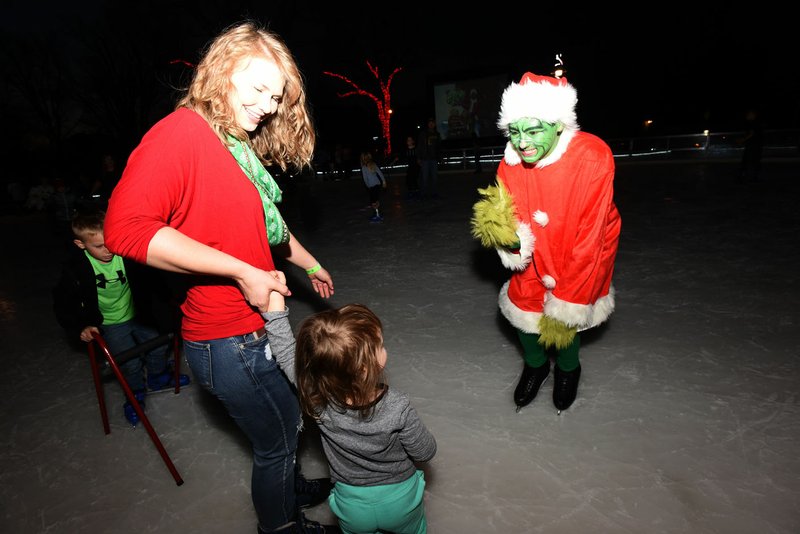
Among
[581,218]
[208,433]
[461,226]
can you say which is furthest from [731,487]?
[461,226]

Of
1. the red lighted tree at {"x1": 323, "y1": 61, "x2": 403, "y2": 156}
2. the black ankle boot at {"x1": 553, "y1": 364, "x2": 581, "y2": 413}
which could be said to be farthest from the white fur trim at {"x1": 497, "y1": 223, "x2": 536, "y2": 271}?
the red lighted tree at {"x1": 323, "y1": 61, "x2": 403, "y2": 156}

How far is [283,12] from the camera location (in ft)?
59.1

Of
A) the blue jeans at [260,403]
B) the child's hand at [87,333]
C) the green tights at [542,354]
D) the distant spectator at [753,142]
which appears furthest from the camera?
the distant spectator at [753,142]

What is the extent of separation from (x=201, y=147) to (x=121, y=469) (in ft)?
6.67

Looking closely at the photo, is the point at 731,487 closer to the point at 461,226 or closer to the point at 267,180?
the point at 267,180

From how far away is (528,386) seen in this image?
2615 millimetres

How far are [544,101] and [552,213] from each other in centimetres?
49

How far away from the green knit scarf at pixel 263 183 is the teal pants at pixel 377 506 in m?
0.83

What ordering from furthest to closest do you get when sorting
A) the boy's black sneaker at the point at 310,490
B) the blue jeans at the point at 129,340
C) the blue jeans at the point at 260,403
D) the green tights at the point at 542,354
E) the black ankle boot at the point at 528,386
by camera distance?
1. the blue jeans at the point at 129,340
2. the black ankle boot at the point at 528,386
3. the green tights at the point at 542,354
4. the boy's black sneaker at the point at 310,490
5. the blue jeans at the point at 260,403

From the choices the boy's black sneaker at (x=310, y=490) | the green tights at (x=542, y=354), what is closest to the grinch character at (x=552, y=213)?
the green tights at (x=542, y=354)

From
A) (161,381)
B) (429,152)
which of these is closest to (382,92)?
(429,152)

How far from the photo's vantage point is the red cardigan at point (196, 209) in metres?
1.03

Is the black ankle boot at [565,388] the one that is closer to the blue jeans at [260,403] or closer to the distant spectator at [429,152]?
the blue jeans at [260,403]

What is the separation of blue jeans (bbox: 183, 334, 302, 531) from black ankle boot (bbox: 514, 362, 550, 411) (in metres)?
1.42
